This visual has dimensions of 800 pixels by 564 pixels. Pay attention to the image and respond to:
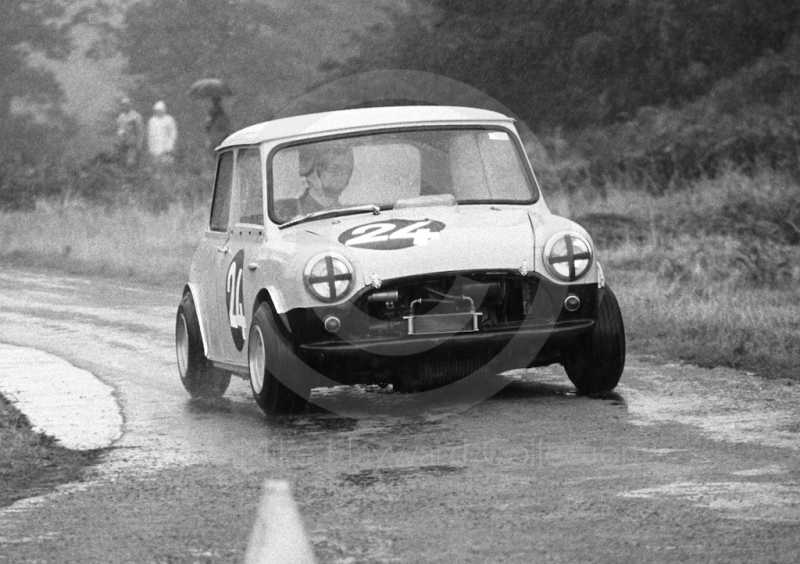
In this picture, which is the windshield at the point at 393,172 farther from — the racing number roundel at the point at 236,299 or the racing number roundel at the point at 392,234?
the racing number roundel at the point at 392,234

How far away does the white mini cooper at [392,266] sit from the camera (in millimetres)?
8656

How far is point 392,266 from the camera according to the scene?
8.67 metres

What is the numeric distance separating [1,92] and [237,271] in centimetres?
5899

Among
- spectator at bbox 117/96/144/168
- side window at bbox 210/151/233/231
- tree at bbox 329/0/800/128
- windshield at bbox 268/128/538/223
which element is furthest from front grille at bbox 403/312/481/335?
spectator at bbox 117/96/144/168

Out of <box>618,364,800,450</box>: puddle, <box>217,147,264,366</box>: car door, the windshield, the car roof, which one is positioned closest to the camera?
<box>618,364,800,450</box>: puddle

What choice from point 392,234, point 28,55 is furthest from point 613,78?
point 28,55

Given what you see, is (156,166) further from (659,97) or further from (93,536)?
(93,536)

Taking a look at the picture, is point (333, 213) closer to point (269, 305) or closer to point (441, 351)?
point (269, 305)

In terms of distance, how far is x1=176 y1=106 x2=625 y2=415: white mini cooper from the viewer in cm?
866

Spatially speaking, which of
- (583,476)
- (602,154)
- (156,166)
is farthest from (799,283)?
(156,166)

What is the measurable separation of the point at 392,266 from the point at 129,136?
29052 millimetres

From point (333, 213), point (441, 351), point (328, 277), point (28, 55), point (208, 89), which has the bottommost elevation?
point (441, 351)

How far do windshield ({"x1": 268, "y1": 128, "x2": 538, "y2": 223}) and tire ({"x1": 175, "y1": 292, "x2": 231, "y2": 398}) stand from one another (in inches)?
51.6

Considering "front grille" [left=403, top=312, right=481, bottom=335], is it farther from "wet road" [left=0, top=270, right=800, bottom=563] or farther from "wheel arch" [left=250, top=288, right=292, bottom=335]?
"wheel arch" [left=250, top=288, right=292, bottom=335]
